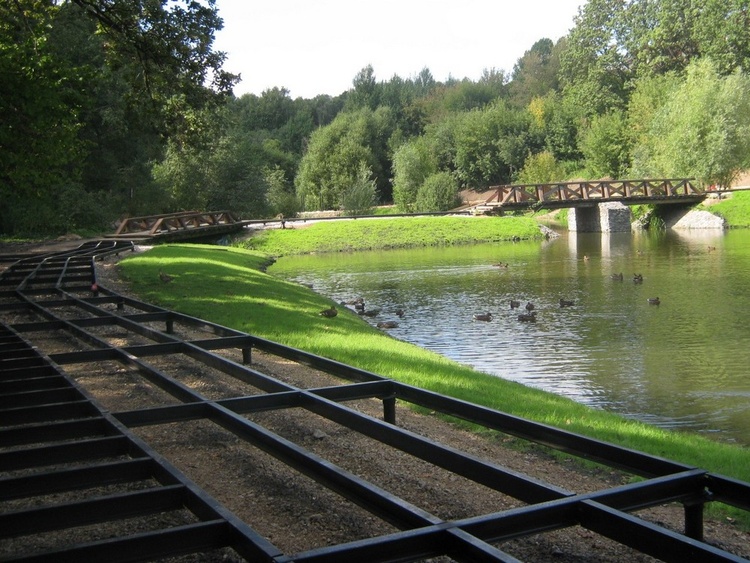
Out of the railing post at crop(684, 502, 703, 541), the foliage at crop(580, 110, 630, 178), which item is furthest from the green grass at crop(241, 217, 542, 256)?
the railing post at crop(684, 502, 703, 541)

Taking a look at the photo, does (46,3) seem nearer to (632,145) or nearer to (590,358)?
(590,358)

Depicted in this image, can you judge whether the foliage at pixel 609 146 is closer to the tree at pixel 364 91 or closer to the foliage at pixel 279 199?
the foliage at pixel 279 199

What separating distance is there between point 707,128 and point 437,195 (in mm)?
23663

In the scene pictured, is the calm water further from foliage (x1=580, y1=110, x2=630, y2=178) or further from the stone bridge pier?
foliage (x1=580, y1=110, x2=630, y2=178)

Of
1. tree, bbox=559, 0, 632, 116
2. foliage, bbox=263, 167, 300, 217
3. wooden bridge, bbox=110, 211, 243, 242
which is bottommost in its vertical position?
wooden bridge, bbox=110, 211, 243, 242

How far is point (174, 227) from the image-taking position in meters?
47.6

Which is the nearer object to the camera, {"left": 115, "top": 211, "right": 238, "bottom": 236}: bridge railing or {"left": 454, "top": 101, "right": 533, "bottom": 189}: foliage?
{"left": 115, "top": 211, "right": 238, "bottom": 236}: bridge railing

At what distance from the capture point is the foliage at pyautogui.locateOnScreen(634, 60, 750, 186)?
192ft

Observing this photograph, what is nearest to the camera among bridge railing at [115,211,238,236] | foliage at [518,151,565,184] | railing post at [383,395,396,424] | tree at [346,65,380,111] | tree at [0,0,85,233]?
railing post at [383,395,396,424]

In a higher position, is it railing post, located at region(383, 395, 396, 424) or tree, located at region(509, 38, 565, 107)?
tree, located at region(509, 38, 565, 107)

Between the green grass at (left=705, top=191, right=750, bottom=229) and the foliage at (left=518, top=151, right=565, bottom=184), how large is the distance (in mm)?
19422

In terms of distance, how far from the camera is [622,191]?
5975 centimetres

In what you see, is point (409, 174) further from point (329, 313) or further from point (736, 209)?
point (329, 313)

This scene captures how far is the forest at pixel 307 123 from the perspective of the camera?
1938 cm
